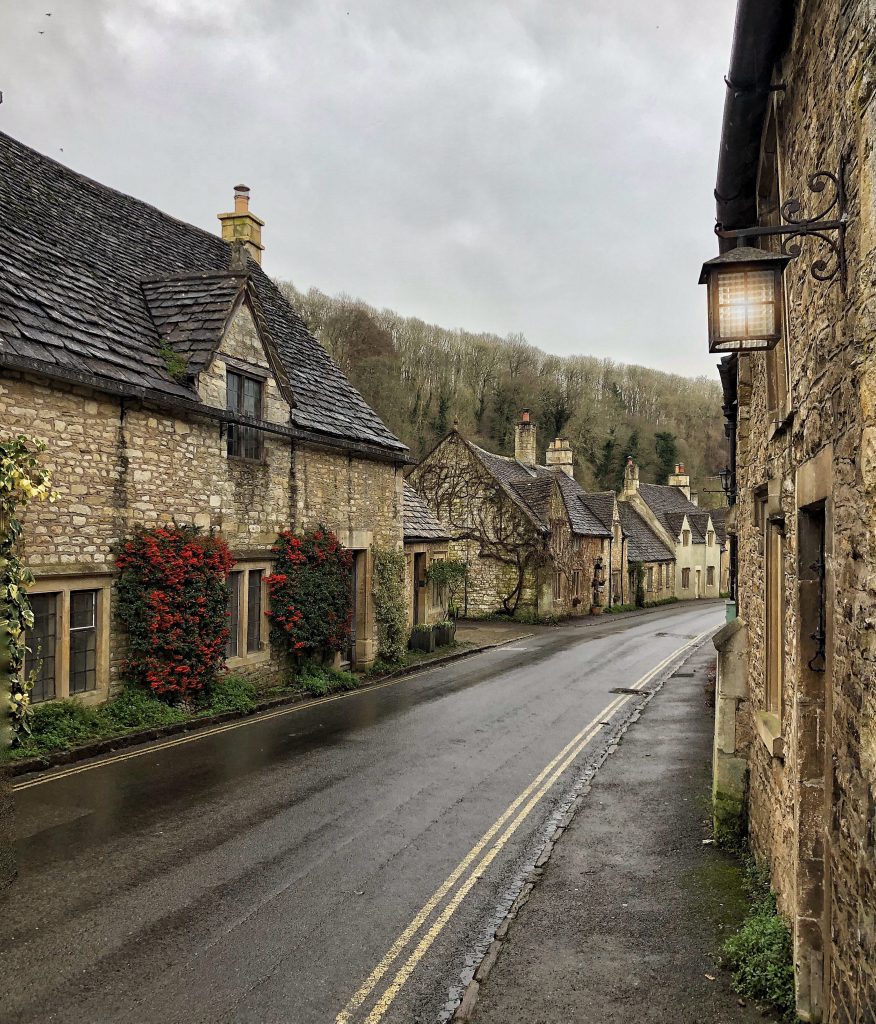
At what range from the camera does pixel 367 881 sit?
7.09 meters

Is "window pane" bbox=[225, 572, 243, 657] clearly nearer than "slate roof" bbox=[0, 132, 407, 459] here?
No

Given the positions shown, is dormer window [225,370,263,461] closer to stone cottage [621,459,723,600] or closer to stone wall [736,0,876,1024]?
stone wall [736,0,876,1024]

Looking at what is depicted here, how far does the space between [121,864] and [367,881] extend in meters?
2.33

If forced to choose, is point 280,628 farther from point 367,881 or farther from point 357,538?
point 367,881

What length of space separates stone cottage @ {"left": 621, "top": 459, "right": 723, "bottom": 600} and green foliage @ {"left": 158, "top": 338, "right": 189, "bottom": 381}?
45233 millimetres

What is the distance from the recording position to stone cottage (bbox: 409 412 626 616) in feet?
117

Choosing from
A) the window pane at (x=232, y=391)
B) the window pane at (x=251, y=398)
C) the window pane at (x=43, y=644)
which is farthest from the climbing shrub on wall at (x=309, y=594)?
the window pane at (x=43, y=644)

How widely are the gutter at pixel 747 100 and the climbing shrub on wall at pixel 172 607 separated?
31.2ft

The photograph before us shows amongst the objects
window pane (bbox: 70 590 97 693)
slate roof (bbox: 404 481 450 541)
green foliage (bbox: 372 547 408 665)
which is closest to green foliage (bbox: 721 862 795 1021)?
window pane (bbox: 70 590 97 693)

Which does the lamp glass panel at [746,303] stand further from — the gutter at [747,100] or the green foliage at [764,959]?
Result: the green foliage at [764,959]

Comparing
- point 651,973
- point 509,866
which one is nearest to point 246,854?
point 509,866

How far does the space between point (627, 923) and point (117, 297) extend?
13186 millimetres

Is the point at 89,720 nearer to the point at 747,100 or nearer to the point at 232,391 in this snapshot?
the point at 232,391

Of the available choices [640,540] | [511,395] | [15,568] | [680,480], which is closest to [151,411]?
[15,568]
